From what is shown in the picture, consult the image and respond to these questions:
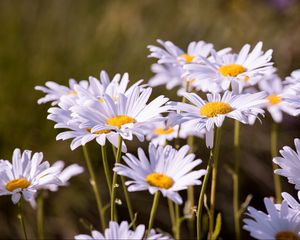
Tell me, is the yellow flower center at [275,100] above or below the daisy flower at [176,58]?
below

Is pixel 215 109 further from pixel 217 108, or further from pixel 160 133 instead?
pixel 160 133

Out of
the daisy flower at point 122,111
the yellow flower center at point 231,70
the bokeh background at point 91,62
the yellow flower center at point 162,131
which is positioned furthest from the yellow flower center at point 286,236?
the bokeh background at point 91,62

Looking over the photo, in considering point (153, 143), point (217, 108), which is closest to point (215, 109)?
point (217, 108)

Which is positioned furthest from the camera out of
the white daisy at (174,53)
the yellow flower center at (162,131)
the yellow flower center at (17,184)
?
the yellow flower center at (162,131)

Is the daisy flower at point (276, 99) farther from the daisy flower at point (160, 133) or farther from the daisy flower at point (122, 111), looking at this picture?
the daisy flower at point (122, 111)

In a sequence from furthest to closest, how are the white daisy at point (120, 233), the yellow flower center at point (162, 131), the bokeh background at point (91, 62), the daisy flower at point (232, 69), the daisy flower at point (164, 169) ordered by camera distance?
1. the bokeh background at point (91, 62)
2. the yellow flower center at point (162, 131)
3. the daisy flower at point (232, 69)
4. the daisy flower at point (164, 169)
5. the white daisy at point (120, 233)

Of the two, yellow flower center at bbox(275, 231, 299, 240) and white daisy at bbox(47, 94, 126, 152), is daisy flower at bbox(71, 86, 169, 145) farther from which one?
yellow flower center at bbox(275, 231, 299, 240)

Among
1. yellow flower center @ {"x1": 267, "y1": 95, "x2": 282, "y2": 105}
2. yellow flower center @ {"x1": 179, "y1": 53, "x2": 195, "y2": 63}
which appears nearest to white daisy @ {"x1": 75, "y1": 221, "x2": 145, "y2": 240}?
yellow flower center @ {"x1": 179, "y1": 53, "x2": 195, "y2": 63}
